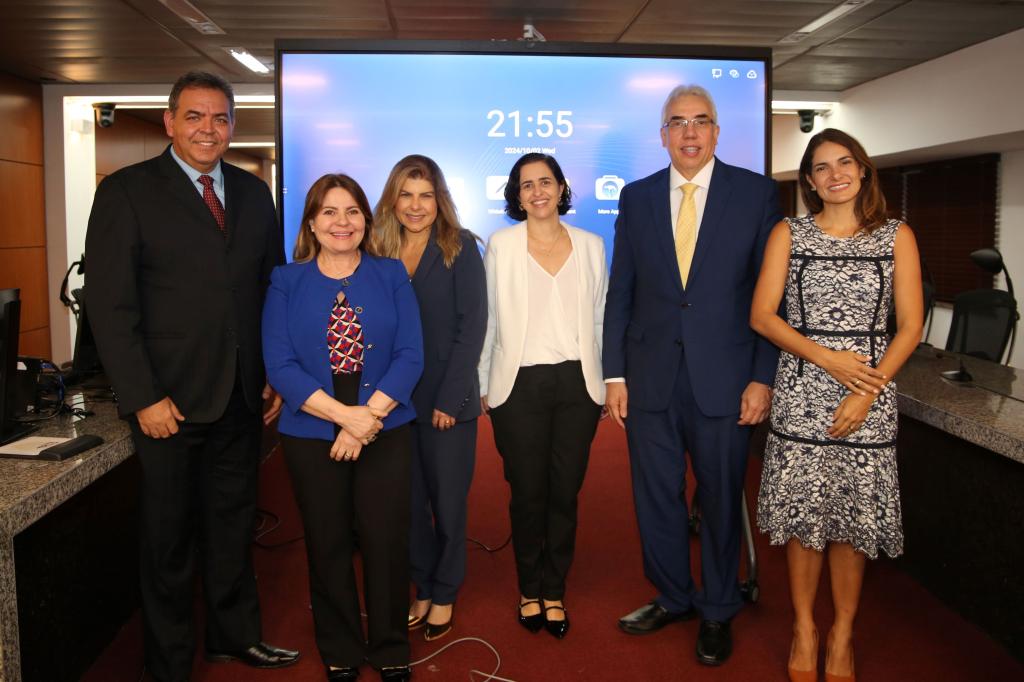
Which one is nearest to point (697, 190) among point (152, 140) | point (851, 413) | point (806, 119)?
point (851, 413)

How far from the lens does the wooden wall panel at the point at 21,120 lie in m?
7.28

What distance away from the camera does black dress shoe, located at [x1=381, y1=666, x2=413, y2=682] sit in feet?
7.67

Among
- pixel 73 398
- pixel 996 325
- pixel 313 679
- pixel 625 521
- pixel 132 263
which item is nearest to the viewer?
pixel 132 263

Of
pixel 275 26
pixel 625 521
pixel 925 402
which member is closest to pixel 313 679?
pixel 625 521

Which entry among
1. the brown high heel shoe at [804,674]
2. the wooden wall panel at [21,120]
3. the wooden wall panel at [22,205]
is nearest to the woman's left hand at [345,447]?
the brown high heel shoe at [804,674]

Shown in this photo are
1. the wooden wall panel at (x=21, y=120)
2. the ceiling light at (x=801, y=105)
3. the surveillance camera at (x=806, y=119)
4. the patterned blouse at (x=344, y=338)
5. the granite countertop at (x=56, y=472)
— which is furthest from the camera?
the surveillance camera at (x=806, y=119)

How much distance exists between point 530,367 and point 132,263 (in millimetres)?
1205

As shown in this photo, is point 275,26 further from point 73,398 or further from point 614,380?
point 614,380

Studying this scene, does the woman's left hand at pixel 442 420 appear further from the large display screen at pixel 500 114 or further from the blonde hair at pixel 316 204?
the large display screen at pixel 500 114

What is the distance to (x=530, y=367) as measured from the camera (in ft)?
8.29

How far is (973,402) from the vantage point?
2.69 m

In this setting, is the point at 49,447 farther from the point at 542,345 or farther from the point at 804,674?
the point at 804,674

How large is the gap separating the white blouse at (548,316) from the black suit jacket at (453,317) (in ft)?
0.50

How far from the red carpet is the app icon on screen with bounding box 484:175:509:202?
163 centimetres
